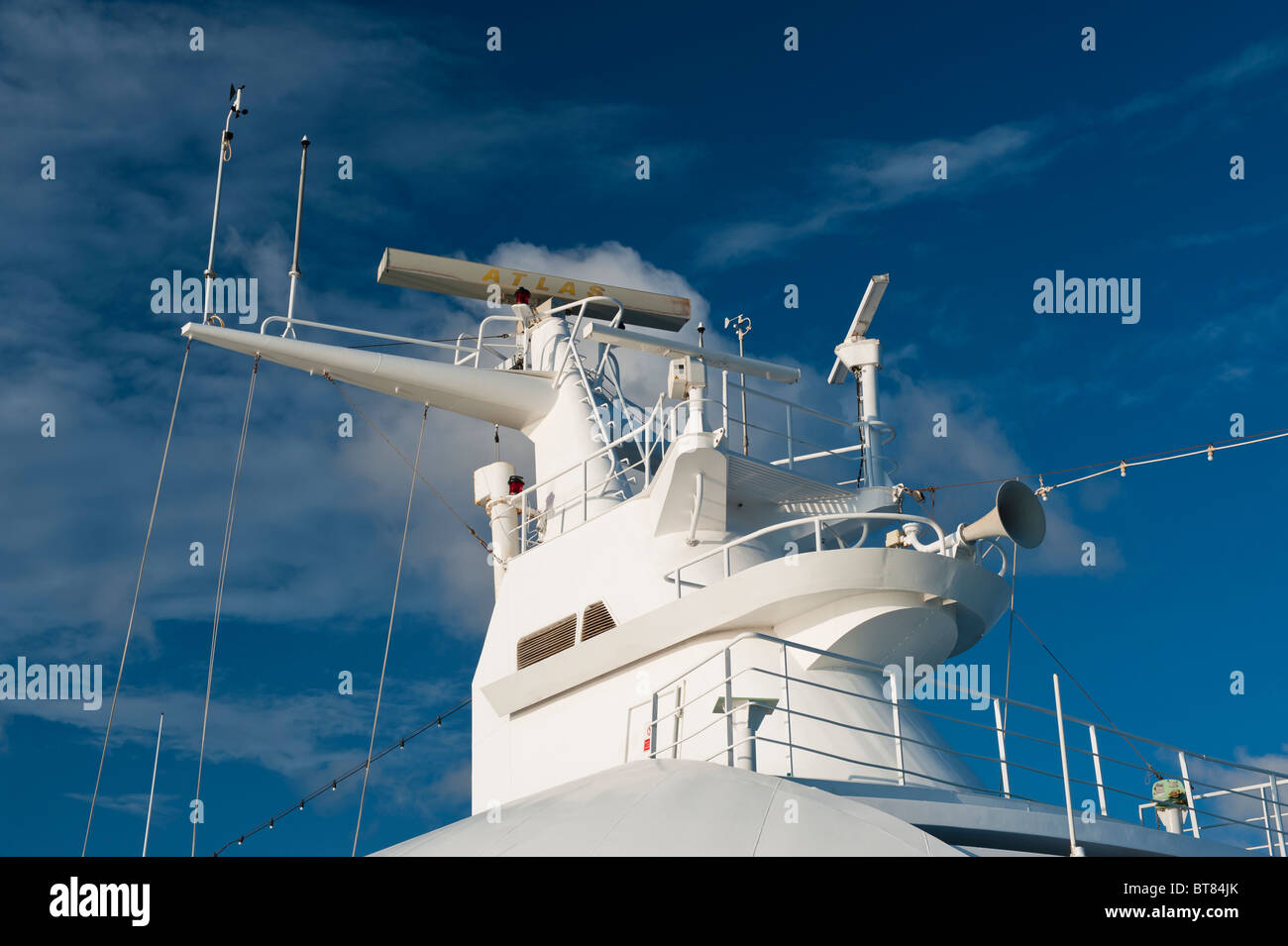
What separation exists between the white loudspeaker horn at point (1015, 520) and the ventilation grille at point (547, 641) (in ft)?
17.8

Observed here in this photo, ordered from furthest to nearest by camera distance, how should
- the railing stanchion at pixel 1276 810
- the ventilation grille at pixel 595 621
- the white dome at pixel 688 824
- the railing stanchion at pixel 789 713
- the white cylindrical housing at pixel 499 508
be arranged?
the white cylindrical housing at pixel 499 508, the ventilation grille at pixel 595 621, the railing stanchion at pixel 1276 810, the railing stanchion at pixel 789 713, the white dome at pixel 688 824

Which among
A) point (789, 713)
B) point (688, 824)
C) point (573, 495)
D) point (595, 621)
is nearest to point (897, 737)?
point (789, 713)

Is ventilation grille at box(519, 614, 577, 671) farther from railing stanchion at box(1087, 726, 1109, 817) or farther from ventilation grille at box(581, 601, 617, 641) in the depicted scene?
railing stanchion at box(1087, 726, 1109, 817)

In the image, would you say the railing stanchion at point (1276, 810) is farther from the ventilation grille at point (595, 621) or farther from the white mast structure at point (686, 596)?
the ventilation grille at point (595, 621)

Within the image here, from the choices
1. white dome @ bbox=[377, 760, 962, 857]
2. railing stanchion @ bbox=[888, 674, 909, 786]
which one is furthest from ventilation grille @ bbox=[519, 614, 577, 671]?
white dome @ bbox=[377, 760, 962, 857]

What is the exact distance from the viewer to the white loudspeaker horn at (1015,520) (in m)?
15.3

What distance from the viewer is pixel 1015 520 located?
1548cm

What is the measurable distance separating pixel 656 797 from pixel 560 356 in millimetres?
12374

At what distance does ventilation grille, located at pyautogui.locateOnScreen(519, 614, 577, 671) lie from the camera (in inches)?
698

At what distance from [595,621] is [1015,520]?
559 cm

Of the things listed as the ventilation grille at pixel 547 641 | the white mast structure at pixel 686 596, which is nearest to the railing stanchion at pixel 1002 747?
the white mast structure at pixel 686 596

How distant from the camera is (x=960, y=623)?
53.2 feet

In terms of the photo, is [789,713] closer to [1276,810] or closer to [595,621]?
[595,621]
